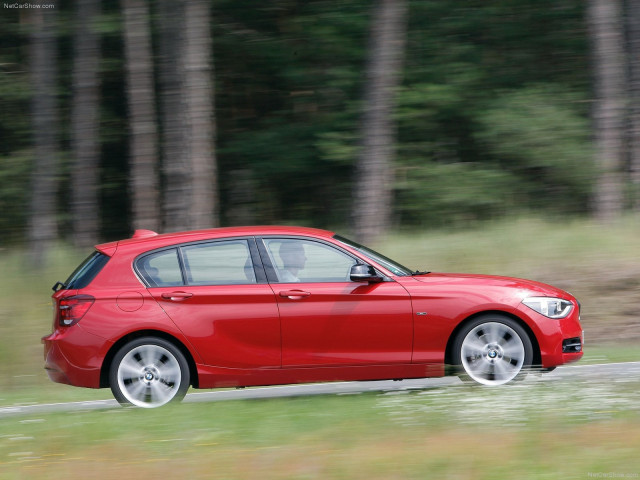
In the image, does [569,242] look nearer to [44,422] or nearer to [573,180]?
[573,180]

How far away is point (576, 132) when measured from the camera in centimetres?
2166

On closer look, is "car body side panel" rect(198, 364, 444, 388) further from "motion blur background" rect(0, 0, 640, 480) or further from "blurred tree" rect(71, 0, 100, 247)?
"blurred tree" rect(71, 0, 100, 247)

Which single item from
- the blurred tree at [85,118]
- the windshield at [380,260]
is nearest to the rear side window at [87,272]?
the windshield at [380,260]

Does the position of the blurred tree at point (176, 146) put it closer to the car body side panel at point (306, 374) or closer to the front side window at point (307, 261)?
the front side window at point (307, 261)

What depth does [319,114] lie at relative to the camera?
960 inches

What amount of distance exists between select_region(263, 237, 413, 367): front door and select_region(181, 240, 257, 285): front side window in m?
0.24

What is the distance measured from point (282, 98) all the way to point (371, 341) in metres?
18.0

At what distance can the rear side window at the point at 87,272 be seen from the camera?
8.77 meters

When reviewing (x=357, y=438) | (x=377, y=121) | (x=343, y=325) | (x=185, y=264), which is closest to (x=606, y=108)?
(x=377, y=121)

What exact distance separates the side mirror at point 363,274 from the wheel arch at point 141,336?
1534mm

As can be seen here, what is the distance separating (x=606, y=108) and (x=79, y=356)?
13628mm

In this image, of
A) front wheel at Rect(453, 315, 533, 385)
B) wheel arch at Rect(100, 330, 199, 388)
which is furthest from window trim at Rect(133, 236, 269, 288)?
front wheel at Rect(453, 315, 533, 385)

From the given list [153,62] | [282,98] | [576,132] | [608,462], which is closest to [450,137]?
[576,132]

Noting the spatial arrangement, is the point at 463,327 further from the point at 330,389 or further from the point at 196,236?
the point at 196,236
